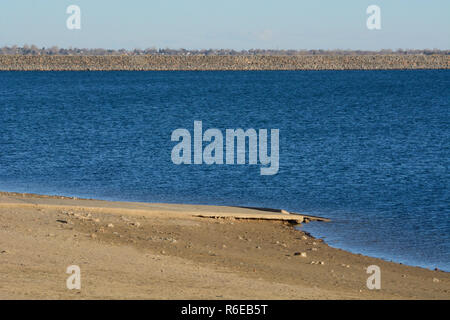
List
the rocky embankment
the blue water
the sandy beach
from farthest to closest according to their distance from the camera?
the rocky embankment
the blue water
the sandy beach

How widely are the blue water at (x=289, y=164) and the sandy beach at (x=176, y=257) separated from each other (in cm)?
180

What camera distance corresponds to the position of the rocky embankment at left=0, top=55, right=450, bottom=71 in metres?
183

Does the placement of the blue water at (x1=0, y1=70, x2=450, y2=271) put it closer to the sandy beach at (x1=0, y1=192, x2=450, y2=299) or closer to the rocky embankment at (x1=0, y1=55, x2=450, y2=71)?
the sandy beach at (x1=0, y1=192, x2=450, y2=299)

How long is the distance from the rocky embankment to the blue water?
108 meters

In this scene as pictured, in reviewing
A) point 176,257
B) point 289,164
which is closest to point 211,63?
point 289,164

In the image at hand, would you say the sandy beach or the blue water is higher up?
the blue water

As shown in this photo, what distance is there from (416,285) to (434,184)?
45.7 ft

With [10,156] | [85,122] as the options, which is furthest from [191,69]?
[10,156]

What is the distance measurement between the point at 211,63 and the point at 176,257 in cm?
18185

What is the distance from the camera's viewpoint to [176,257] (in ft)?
47.4

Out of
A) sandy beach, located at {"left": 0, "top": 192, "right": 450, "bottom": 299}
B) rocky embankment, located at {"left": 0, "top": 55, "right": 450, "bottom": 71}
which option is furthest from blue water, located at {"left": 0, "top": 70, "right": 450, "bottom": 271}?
rocky embankment, located at {"left": 0, "top": 55, "right": 450, "bottom": 71}

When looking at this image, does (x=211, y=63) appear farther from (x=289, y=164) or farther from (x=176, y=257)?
(x=176, y=257)

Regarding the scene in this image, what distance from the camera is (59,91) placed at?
9938cm
